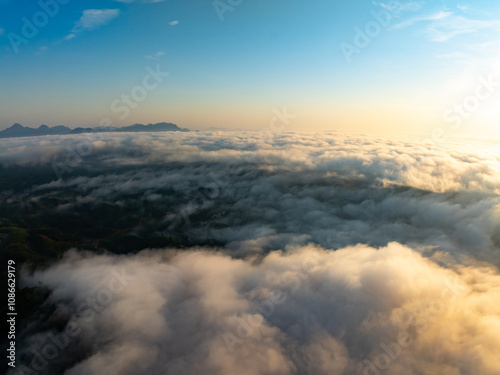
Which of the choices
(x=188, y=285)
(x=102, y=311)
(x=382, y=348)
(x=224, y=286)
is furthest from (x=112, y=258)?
(x=382, y=348)

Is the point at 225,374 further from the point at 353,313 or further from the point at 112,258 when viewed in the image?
the point at 112,258

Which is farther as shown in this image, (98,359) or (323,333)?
(98,359)

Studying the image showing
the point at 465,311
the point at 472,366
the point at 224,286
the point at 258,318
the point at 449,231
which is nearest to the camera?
the point at 472,366

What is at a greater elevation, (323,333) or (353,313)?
(353,313)

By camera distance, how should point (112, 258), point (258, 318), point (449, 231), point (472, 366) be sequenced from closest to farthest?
point (472, 366) → point (258, 318) → point (449, 231) → point (112, 258)

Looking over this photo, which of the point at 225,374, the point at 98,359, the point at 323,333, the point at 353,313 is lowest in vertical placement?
the point at 98,359

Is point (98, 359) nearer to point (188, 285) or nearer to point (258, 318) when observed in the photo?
point (188, 285)

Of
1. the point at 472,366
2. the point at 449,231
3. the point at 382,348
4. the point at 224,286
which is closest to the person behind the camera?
the point at 472,366

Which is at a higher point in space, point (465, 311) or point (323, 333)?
point (465, 311)

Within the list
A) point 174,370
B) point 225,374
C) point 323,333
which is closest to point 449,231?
point 323,333
